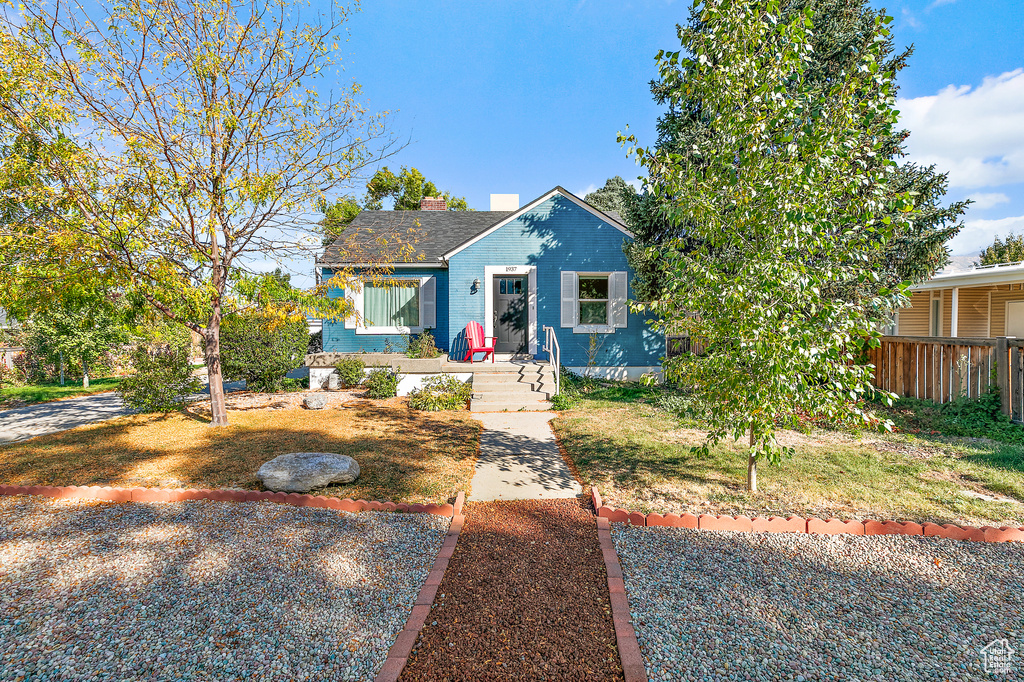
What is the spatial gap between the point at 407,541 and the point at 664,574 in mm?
2013

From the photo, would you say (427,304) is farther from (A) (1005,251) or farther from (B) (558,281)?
(A) (1005,251)

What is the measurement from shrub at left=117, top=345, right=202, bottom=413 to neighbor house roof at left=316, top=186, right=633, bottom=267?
12.8 ft

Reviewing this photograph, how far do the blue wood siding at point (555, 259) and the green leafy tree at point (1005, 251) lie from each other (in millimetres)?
25590

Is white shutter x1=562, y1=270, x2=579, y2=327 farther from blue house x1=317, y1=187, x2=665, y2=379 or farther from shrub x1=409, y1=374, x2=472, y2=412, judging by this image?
shrub x1=409, y1=374, x2=472, y2=412

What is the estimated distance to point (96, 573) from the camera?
3.11 m

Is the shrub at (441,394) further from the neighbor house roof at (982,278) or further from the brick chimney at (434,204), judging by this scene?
the neighbor house roof at (982,278)

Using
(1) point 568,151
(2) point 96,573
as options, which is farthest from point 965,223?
(2) point 96,573

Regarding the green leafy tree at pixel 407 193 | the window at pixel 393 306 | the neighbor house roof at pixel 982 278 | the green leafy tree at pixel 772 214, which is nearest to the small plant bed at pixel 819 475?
the green leafy tree at pixel 772 214

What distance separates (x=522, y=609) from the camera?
286 cm

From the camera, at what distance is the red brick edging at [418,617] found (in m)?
2.35

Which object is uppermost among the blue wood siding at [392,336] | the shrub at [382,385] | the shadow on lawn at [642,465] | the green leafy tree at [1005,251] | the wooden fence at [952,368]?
the green leafy tree at [1005,251]

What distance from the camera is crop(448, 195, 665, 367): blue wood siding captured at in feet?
39.5

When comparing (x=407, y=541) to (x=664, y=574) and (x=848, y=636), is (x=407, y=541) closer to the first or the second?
(x=664, y=574)

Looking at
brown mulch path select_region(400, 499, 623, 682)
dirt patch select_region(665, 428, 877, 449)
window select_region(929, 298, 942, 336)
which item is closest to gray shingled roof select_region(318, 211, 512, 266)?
dirt patch select_region(665, 428, 877, 449)
